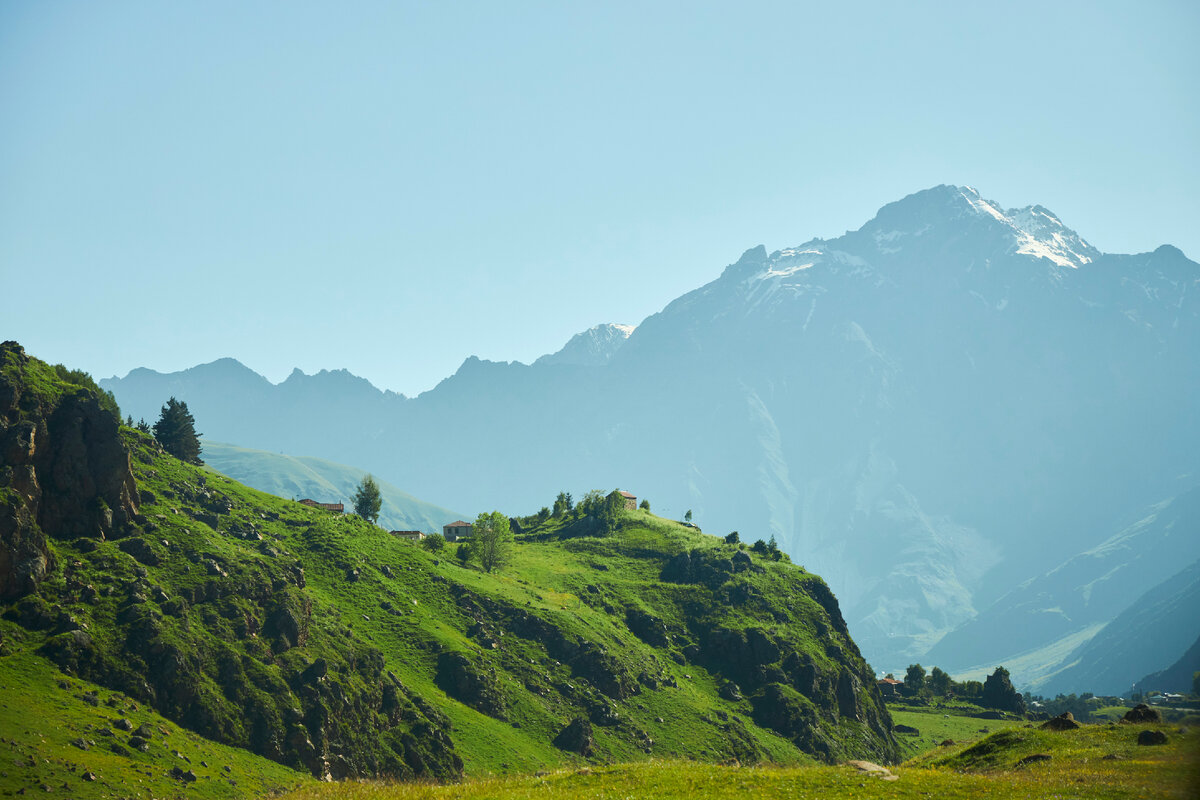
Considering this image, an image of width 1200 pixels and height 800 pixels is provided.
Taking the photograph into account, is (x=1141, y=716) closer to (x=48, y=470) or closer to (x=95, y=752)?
(x=95, y=752)

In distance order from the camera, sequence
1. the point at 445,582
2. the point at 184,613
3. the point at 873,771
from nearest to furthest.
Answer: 1. the point at 873,771
2. the point at 184,613
3. the point at 445,582

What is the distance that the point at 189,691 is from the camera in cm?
11456

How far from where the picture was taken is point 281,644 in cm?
13512

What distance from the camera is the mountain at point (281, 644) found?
108 meters

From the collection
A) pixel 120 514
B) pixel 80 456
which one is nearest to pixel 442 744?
pixel 120 514

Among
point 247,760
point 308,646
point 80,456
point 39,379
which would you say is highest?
point 39,379

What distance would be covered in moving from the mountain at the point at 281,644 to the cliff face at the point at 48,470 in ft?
0.93

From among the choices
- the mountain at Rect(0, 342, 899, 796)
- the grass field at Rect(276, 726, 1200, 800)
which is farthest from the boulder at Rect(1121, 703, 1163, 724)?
the mountain at Rect(0, 342, 899, 796)

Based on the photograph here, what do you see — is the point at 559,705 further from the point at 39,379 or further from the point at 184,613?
the point at 39,379

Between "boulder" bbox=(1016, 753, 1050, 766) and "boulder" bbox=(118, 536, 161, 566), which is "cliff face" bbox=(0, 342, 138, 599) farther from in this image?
"boulder" bbox=(1016, 753, 1050, 766)

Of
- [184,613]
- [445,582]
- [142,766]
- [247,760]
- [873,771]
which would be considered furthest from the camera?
[445,582]

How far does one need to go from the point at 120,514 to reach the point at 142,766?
48.8m

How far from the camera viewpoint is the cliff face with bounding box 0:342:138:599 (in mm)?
109875

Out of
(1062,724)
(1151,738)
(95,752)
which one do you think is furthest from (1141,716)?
(95,752)
